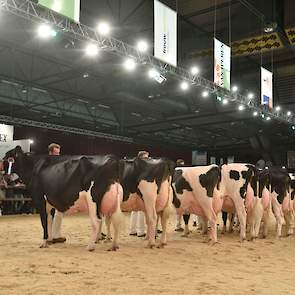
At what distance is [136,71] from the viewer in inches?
603

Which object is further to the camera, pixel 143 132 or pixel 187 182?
pixel 143 132

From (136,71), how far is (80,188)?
9852mm

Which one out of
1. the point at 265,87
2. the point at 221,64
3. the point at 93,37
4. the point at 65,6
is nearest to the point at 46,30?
the point at 93,37

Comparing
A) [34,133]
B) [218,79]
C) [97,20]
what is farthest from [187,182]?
[34,133]

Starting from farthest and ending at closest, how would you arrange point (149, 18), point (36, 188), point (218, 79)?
point (149, 18) < point (218, 79) < point (36, 188)

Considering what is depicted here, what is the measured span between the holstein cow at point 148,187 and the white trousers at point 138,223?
1.14 metres

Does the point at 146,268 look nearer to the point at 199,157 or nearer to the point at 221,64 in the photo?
the point at 221,64

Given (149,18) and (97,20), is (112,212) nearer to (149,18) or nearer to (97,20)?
(97,20)

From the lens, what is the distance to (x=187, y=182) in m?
7.79

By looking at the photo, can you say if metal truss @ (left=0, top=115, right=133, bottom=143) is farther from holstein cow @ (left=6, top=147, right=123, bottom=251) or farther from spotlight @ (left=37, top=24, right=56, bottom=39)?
holstein cow @ (left=6, top=147, right=123, bottom=251)

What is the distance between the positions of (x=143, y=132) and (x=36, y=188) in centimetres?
1867

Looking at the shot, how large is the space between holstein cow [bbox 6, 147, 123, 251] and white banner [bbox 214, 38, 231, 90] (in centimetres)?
656

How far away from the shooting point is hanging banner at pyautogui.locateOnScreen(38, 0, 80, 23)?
718 centimetres

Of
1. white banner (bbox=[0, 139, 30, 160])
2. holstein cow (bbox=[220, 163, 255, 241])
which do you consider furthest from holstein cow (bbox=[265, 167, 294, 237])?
white banner (bbox=[0, 139, 30, 160])
